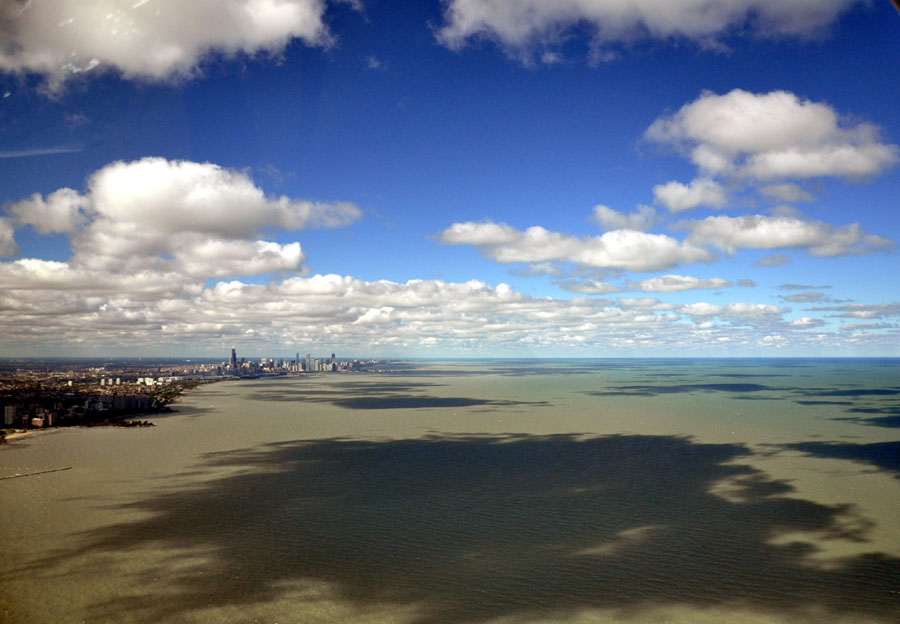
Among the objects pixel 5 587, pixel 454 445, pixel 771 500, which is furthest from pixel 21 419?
pixel 771 500

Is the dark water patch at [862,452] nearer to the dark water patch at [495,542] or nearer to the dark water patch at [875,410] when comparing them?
the dark water patch at [495,542]

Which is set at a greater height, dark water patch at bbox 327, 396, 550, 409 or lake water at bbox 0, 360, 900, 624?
lake water at bbox 0, 360, 900, 624

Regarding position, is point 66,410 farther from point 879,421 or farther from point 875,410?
point 875,410

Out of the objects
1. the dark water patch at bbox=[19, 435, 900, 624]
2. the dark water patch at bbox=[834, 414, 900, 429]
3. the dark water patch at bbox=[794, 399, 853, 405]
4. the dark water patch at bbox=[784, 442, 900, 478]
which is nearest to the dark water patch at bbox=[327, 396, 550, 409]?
the dark water patch at bbox=[834, 414, 900, 429]

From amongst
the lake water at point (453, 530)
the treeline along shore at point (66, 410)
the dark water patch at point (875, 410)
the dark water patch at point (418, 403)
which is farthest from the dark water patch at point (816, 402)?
the treeline along shore at point (66, 410)

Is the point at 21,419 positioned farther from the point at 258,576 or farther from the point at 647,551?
the point at 647,551

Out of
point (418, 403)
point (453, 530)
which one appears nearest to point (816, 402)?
point (418, 403)

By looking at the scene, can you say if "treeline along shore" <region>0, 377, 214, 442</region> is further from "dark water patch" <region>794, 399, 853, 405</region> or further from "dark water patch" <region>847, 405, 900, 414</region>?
"dark water patch" <region>794, 399, 853, 405</region>
